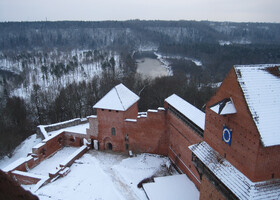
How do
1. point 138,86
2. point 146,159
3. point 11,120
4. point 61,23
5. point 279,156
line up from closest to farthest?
point 279,156
point 146,159
point 11,120
point 138,86
point 61,23

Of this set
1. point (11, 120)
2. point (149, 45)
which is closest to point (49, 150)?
point (11, 120)

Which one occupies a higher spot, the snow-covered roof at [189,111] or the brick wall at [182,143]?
the snow-covered roof at [189,111]

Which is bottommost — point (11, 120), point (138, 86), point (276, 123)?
point (11, 120)

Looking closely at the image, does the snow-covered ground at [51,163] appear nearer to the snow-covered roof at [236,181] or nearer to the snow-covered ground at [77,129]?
the snow-covered ground at [77,129]

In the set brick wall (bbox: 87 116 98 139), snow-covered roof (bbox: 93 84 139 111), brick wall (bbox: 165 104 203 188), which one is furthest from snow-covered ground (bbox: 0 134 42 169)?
brick wall (bbox: 165 104 203 188)

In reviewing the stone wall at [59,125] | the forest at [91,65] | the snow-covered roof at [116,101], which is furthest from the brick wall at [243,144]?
the forest at [91,65]

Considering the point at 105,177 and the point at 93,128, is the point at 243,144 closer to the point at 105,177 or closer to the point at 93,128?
the point at 105,177

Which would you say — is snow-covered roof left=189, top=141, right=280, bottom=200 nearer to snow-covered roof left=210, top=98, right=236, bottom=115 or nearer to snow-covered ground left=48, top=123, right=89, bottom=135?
snow-covered roof left=210, top=98, right=236, bottom=115

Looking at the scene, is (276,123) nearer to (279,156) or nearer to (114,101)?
(279,156)
